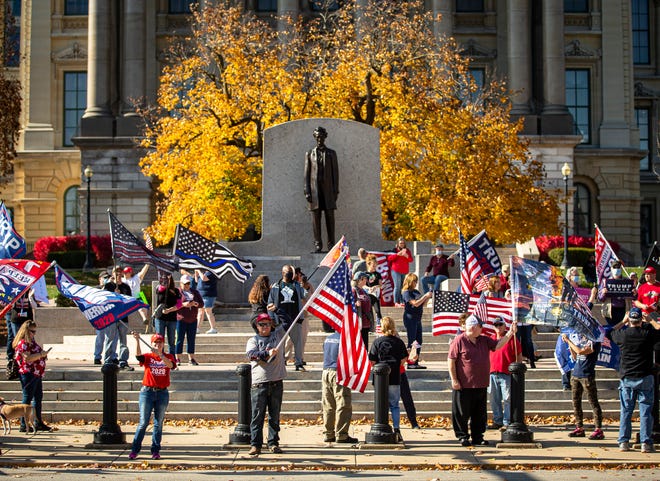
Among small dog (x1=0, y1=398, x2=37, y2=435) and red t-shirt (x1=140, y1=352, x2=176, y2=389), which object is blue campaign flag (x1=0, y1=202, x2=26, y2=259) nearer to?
small dog (x1=0, y1=398, x2=37, y2=435)

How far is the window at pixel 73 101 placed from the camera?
63.1m

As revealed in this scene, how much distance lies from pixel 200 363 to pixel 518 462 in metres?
9.41

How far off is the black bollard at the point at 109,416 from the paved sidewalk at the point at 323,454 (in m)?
0.21

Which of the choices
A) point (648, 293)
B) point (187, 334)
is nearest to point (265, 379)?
point (187, 334)

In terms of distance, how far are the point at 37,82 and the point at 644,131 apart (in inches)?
1320

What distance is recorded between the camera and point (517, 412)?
17688mm

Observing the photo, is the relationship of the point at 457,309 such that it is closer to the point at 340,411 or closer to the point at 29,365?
the point at 340,411

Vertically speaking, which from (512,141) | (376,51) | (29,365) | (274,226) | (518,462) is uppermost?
(376,51)

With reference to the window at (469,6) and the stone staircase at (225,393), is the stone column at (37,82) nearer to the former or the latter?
the window at (469,6)

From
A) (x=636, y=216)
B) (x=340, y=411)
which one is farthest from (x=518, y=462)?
(x=636, y=216)

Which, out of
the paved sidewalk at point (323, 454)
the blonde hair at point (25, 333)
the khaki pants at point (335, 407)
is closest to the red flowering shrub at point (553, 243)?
the paved sidewalk at point (323, 454)

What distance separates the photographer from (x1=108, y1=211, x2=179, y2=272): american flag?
81.3ft

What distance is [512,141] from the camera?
139 ft

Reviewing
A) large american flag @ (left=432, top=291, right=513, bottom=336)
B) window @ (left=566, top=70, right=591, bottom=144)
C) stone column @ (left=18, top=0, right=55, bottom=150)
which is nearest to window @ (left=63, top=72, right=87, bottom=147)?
stone column @ (left=18, top=0, right=55, bottom=150)
